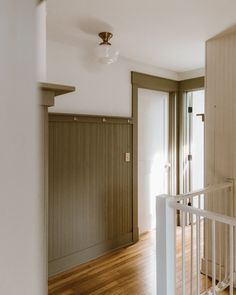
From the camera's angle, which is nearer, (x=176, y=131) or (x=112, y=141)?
(x=112, y=141)

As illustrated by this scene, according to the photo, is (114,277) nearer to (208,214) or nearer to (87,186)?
(87,186)

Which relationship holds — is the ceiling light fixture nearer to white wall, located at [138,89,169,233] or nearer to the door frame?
white wall, located at [138,89,169,233]

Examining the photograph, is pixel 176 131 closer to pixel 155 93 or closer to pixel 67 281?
pixel 155 93

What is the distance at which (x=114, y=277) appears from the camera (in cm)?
250

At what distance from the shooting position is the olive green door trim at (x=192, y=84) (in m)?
3.56

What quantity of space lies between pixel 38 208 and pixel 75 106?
242 cm

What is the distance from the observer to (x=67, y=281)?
2451 mm

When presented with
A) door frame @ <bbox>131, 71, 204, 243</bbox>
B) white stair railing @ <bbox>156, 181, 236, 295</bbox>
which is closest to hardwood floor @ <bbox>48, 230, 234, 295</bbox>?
white stair railing @ <bbox>156, 181, 236, 295</bbox>

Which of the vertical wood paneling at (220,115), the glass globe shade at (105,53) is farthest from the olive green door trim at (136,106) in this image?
the vertical wood paneling at (220,115)

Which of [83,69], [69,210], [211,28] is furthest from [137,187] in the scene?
[211,28]

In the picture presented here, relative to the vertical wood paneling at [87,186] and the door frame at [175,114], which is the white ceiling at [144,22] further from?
the vertical wood paneling at [87,186]

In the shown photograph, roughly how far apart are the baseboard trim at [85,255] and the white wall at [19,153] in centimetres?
238

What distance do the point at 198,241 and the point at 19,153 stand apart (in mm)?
1607

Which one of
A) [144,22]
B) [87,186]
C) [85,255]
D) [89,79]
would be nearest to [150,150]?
[87,186]
